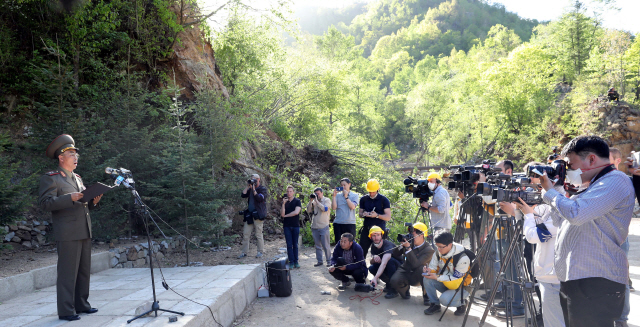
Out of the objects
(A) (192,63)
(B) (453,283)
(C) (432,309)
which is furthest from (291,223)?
(A) (192,63)

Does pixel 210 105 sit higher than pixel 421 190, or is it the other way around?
pixel 210 105

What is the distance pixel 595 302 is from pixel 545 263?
36.2 inches

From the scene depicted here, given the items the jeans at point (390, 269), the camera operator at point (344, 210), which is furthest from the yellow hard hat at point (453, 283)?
the camera operator at point (344, 210)

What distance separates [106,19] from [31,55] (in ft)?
7.20

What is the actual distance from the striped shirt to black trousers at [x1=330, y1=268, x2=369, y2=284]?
3.88 m

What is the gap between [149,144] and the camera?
8.42 m

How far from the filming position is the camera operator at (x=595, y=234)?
2225 millimetres

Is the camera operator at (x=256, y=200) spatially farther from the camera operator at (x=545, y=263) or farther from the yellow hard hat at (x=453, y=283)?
the camera operator at (x=545, y=263)

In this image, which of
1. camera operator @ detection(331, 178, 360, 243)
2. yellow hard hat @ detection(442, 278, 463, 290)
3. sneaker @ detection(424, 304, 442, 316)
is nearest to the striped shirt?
yellow hard hat @ detection(442, 278, 463, 290)

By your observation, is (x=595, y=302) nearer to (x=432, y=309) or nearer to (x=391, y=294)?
(x=432, y=309)

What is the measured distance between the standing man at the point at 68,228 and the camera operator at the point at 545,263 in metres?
4.44

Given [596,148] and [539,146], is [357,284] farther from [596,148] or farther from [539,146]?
[539,146]

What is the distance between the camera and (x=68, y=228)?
3.87 meters

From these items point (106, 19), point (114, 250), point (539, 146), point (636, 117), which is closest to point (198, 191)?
point (114, 250)
